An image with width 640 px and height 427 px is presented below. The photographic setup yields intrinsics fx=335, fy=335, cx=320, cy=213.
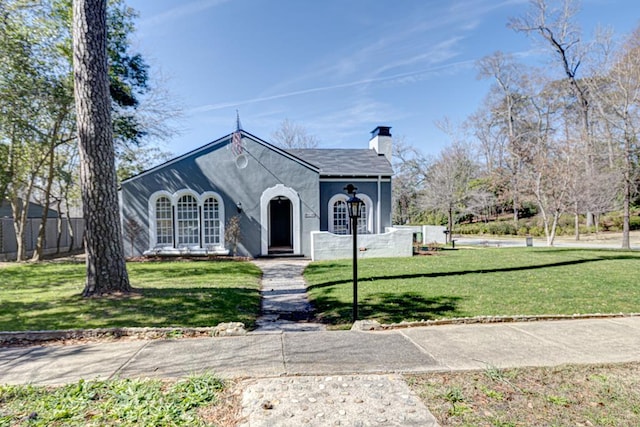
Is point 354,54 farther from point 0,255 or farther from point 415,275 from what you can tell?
point 0,255

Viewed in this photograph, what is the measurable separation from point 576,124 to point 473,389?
121 feet

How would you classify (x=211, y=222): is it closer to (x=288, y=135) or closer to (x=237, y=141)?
(x=237, y=141)

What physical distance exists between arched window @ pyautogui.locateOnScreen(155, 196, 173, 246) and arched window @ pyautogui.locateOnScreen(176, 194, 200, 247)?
36cm

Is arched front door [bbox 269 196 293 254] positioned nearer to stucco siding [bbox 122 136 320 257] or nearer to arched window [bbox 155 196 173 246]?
stucco siding [bbox 122 136 320 257]

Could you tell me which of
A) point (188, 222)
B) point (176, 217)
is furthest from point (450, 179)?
point (176, 217)

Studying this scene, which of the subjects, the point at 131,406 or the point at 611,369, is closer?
the point at 131,406

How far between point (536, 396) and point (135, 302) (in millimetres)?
6322

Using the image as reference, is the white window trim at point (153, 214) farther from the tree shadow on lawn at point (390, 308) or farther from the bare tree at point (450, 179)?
the bare tree at point (450, 179)

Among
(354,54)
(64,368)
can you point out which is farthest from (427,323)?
(354,54)

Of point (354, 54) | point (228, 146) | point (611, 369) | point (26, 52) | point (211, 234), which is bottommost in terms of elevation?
point (611, 369)

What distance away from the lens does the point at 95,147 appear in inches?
255

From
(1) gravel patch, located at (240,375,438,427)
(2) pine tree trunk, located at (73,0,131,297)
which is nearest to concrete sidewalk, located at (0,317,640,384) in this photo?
(1) gravel patch, located at (240,375,438,427)

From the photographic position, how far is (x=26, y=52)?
39.4ft

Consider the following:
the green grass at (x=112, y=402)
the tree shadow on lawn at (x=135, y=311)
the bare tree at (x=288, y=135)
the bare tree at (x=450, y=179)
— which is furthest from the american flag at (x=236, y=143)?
the bare tree at (x=288, y=135)
